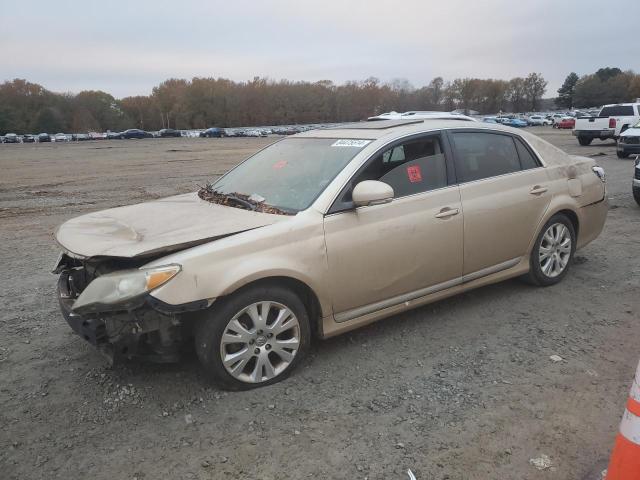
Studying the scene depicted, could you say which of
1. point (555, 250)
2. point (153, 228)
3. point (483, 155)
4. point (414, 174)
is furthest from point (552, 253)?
point (153, 228)

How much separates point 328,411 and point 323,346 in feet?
2.96

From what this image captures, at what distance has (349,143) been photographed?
13.6ft

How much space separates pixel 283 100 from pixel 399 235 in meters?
142

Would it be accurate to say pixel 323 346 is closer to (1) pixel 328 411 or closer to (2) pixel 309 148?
(1) pixel 328 411

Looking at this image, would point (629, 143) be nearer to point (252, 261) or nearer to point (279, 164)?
point (279, 164)

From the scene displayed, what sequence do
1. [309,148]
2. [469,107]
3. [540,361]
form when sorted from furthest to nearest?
[469,107] → [309,148] → [540,361]

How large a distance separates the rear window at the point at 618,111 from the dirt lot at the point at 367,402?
Answer: 70.9ft

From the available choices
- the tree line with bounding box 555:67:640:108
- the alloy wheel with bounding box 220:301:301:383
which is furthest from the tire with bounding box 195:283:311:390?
the tree line with bounding box 555:67:640:108

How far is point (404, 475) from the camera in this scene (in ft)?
8.56

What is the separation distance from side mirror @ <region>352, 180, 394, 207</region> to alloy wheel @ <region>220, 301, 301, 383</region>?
89 centimetres

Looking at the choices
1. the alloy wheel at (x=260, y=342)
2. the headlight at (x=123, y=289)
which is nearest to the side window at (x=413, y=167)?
the alloy wheel at (x=260, y=342)

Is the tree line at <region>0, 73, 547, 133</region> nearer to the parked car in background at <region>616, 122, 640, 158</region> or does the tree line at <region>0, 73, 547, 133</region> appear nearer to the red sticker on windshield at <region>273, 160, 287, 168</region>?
the parked car in background at <region>616, 122, 640, 158</region>

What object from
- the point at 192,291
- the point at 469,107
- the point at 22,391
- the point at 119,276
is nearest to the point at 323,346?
the point at 192,291

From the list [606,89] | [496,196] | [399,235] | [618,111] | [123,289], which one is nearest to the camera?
[123,289]
